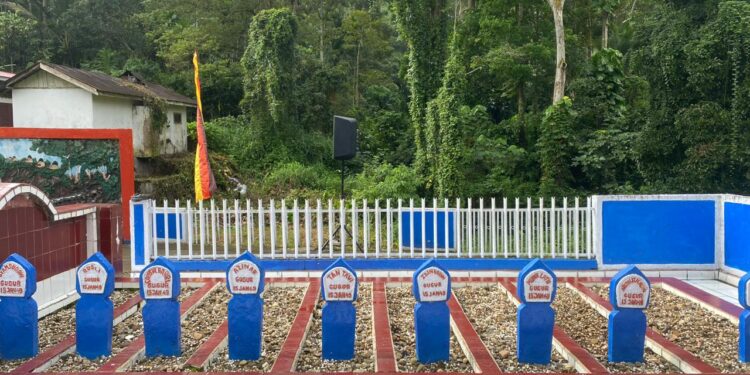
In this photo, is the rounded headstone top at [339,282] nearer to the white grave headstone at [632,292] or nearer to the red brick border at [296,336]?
the red brick border at [296,336]

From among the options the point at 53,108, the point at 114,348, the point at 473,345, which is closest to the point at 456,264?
the point at 473,345

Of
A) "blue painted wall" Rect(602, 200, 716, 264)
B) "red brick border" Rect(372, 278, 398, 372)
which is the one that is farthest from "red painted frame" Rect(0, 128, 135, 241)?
"blue painted wall" Rect(602, 200, 716, 264)

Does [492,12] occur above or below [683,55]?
above

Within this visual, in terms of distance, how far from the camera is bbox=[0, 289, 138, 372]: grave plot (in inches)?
218

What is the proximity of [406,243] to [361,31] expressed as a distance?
16399mm

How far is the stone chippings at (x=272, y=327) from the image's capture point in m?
5.38

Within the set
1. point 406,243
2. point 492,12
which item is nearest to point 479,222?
point 406,243

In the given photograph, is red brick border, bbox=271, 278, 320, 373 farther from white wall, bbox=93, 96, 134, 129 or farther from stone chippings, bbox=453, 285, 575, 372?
white wall, bbox=93, 96, 134, 129

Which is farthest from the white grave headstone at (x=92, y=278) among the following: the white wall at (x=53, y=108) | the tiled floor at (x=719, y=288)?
the white wall at (x=53, y=108)

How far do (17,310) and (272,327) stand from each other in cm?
232

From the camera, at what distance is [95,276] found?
554 centimetres

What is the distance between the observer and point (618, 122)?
17.3m

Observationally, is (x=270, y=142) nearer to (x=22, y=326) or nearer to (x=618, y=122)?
(x=618, y=122)

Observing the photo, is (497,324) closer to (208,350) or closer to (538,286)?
(538,286)
